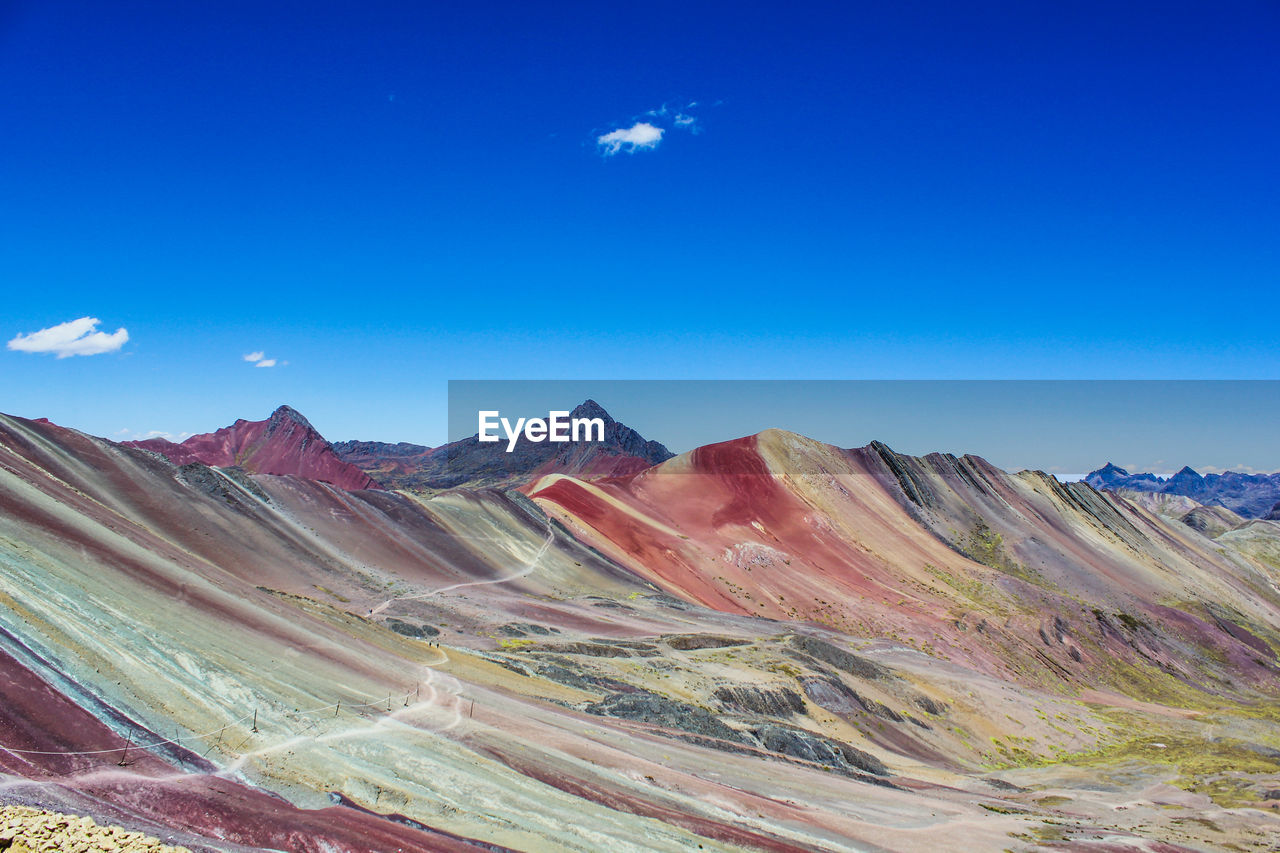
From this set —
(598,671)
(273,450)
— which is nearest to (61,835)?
(598,671)

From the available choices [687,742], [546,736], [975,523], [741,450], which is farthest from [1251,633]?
[546,736]

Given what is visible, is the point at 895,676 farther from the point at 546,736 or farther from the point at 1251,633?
the point at 1251,633

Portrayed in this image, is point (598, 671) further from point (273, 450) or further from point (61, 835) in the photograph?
point (273, 450)

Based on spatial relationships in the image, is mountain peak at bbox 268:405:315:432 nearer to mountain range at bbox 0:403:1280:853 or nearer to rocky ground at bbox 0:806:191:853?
mountain range at bbox 0:403:1280:853

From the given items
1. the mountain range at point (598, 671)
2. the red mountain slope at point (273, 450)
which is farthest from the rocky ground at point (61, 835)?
the red mountain slope at point (273, 450)

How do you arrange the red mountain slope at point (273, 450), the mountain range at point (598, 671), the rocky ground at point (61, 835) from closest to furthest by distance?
the rocky ground at point (61, 835), the mountain range at point (598, 671), the red mountain slope at point (273, 450)

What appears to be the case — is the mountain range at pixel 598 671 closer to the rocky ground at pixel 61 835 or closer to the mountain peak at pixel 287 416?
the rocky ground at pixel 61 835

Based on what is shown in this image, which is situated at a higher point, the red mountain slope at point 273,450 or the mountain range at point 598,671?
the red mountain slope at point 273,450
